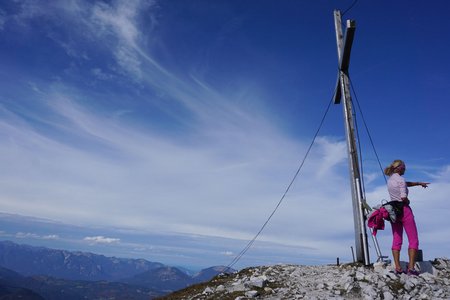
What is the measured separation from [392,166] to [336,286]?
4205 millimetres

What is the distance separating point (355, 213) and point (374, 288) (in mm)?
3986

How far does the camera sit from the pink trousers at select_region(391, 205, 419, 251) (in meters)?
10.8

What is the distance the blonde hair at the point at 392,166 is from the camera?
1131 cm

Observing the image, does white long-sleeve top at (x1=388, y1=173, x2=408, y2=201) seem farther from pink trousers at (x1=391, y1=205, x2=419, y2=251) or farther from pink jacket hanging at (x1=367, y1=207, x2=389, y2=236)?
pink jacket hanging at (x1=367, y1=207, x2=389, y2=236)

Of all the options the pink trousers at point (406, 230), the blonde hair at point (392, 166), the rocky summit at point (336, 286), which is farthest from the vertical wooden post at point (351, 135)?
the blonde hair at point (392, 166)

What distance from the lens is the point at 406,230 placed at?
1095 centimetres

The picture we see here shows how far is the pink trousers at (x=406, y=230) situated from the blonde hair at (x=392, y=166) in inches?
44.9

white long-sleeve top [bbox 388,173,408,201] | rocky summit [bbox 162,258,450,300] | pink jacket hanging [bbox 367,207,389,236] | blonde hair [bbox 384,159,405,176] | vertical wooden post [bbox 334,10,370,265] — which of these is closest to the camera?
rocky summit [bbox 162,258,450,300]

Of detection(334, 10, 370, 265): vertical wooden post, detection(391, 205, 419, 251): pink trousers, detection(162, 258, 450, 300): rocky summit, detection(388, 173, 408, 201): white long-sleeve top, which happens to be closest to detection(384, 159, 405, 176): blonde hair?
detection(388, 173, 408, 201): white long-sleeve top

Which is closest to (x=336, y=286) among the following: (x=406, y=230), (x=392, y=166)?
(x=406, y=230)

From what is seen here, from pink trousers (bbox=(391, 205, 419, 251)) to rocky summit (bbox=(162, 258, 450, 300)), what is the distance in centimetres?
→ 82

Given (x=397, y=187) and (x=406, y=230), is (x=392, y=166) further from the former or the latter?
(x=406, y=230)

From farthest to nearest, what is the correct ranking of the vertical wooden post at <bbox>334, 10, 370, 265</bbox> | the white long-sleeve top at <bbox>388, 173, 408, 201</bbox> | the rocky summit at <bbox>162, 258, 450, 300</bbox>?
1. the vertical wooden post at <bbox>334, 10, 370, 265</bbox>
2. the white long-sleeve top at <bbox>388, 173, 408, 201</bbox>
3. the rocky summit at <bbox>162, 258, 450, 300</bbox>

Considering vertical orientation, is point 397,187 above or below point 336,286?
above
